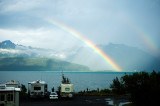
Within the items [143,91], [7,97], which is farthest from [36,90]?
[143,91]

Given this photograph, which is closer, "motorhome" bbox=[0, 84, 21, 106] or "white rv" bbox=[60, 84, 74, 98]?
"motorhome" bbox=[0, 84, 21, 106]

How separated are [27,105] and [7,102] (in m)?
8.06

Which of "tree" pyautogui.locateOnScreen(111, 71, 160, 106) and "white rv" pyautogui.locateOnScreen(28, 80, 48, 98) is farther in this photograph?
"white rv" pyautogui.locateOnScreen(28, 80, 48, 98)

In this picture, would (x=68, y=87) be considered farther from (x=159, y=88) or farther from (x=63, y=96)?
(x=159, y=88)

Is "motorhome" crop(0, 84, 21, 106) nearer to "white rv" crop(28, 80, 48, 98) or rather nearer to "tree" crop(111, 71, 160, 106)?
"tree" crop(111, 71, 160, 106)

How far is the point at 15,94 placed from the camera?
2147 centimetres

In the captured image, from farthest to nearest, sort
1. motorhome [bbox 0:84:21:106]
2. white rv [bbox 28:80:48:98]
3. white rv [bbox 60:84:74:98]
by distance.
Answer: white rv [bbox 60:84:74:98]
white rv [bbox 28:80:48:98]
motorhome [bbox 0:84:21:106]

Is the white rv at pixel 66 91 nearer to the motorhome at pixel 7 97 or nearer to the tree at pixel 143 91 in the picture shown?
the tree at pixel 143 91

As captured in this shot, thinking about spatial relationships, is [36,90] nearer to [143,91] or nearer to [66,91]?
[66,91]

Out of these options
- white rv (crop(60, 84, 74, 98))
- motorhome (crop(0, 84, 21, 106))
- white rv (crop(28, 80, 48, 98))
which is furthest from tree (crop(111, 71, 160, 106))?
white rv (crop(28, 80, 48, 98))

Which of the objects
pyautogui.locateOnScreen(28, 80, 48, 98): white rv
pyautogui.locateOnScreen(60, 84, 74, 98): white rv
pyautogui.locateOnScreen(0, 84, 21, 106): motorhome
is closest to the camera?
pyautogui.locateOnScreen(0, 84, 21, 106): motorhome

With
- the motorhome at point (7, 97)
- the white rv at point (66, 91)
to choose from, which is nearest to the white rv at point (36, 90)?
the white rv at point (66, 91)

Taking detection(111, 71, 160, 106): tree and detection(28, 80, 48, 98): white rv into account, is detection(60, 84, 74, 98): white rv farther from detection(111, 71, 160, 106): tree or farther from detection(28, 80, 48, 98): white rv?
detection(111, 71, 160, 106): tree

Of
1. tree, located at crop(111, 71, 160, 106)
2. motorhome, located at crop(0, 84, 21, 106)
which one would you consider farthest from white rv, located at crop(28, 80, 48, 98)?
tree, located at crop(111, 71, 160, 106)
